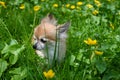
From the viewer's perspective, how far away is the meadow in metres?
3.56

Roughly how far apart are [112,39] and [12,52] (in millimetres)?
1347

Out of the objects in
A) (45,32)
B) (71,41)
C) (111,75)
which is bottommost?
(71,41)

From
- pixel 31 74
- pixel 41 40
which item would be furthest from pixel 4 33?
pixel 31 74

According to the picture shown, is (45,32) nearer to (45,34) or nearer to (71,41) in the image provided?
(45,34)

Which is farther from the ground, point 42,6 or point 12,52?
point 12,52

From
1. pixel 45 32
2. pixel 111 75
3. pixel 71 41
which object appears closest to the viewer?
pixel 111 75

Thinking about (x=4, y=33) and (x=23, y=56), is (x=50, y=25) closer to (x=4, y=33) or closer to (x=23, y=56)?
(x=4, y=33)

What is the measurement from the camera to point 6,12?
5.57m

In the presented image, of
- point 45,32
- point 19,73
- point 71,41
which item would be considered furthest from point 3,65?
point 71,41

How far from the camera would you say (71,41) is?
466 centimetres

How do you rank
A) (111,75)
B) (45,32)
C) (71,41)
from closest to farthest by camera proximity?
(111,75), (45,32), (71,41)

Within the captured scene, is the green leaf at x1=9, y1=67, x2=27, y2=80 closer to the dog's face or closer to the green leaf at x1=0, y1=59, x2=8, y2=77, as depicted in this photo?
the green leaf at x1=0, y1=59, x2=8, y2=77

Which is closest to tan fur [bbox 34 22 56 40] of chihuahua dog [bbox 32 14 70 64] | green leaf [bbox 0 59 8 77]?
chihuahua dog [bbox 32 14 70 64]

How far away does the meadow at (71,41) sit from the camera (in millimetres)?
3564
